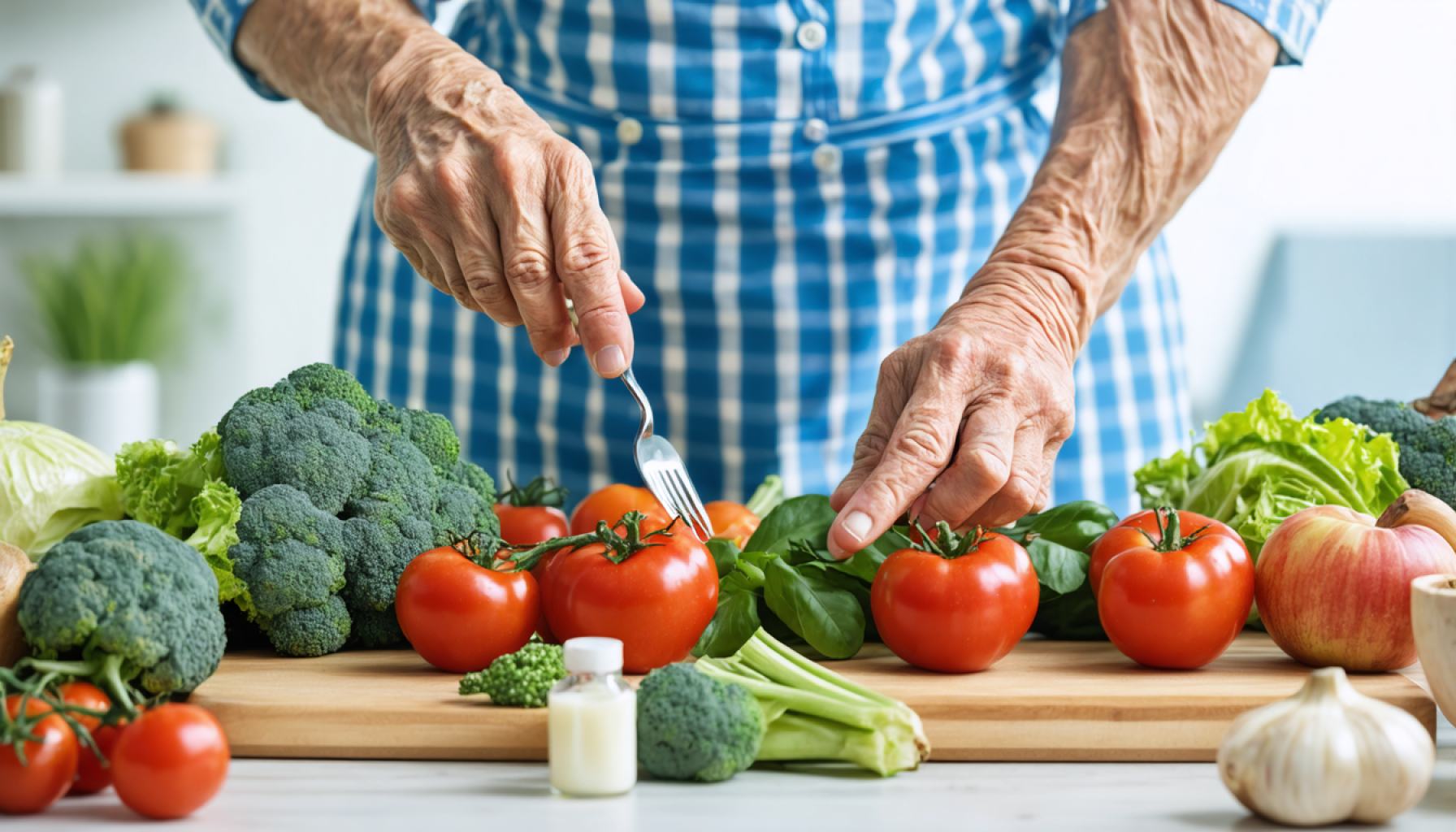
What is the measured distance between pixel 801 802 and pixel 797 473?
3.08 ft

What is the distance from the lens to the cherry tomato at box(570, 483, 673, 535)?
4.98 ft

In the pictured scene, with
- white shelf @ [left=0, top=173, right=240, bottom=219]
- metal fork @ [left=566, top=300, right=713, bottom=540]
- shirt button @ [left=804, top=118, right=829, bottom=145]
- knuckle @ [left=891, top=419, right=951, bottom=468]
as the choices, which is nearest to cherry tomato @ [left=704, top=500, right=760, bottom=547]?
metal fork @ [left=566, top=300, right=713, bottom=540]

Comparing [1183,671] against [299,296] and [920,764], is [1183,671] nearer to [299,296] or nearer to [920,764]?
[920,764]

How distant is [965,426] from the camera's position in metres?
1.37

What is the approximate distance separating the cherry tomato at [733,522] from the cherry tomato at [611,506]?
2.4 inches

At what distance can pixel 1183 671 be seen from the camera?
1229 mm

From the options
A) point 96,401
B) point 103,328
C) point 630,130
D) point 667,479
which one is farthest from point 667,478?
point 103,328

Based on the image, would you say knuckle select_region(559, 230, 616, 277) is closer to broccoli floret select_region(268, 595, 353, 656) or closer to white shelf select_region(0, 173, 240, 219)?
broccoli floret select_region(268, 595, 353, 656)

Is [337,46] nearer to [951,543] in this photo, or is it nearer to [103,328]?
[951,543]

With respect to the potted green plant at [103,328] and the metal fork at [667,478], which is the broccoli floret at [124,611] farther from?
the potted green plant at [103,328]

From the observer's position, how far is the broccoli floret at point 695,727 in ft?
3.33

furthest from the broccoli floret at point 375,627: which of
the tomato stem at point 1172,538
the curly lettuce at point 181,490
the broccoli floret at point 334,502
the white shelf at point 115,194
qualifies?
the white shelf at point 115,194

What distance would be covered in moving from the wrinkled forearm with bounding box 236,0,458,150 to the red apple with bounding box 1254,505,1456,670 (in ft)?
3.28

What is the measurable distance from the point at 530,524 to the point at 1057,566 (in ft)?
1.79
